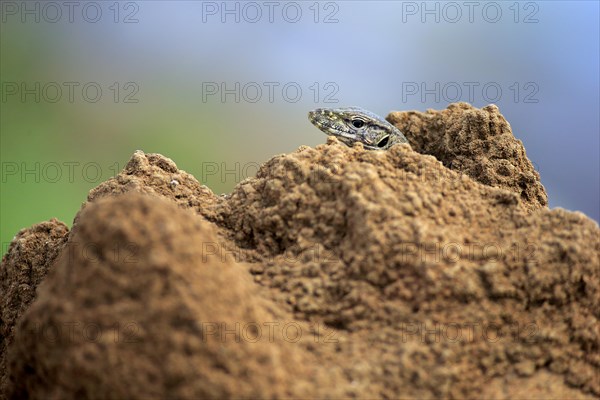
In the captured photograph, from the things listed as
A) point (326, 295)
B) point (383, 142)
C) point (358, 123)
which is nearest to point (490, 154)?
point (383, 142)

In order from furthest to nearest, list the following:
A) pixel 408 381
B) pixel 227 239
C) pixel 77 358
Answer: pixel 227 239 < pixel 408 381 < pixel 77 358

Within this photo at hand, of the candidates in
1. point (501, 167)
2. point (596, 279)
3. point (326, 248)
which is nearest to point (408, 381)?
point (326, 248)

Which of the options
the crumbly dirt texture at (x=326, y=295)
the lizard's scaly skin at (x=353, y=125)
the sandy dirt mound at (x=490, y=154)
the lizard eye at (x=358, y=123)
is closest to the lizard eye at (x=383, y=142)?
the lizard's scaly skin at (x=353, y=125)

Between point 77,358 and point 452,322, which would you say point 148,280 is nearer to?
point 77,358

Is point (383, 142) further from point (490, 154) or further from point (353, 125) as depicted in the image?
point (490, 154)

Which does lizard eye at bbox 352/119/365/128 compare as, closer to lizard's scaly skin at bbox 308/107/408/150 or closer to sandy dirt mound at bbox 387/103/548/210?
lizard's scaly skin at bbox 308/107/408/150

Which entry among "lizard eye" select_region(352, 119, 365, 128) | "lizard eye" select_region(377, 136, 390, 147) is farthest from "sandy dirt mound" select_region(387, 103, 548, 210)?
"lizard eye" select_region(352, 119, 365, 128)

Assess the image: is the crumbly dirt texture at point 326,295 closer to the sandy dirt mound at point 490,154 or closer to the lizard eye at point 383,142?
the sandy dirt mound at point 490,154
